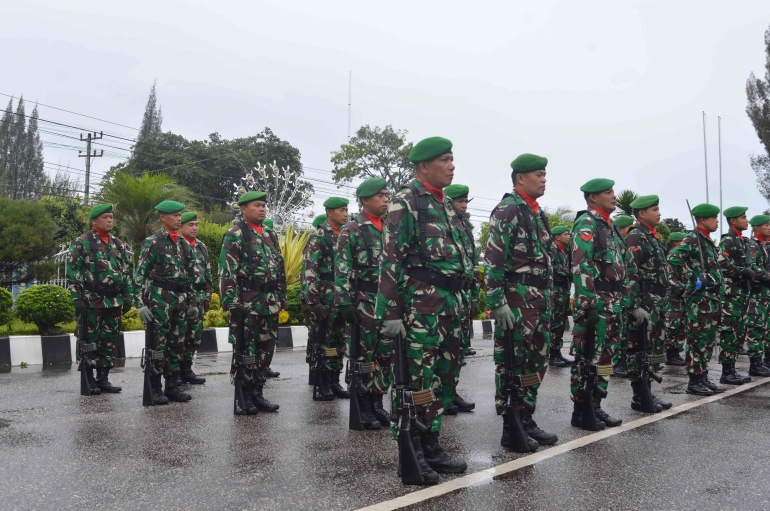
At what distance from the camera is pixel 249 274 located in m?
6.52

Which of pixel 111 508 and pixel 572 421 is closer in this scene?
pixel 111 508

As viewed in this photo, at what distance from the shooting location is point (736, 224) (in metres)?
8.45

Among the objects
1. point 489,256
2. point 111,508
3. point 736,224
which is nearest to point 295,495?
point 111,508

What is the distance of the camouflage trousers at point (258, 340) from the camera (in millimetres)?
6457

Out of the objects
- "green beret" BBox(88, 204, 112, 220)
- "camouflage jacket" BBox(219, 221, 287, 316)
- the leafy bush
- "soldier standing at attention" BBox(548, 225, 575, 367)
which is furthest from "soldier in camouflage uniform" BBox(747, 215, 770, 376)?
the leafy bush

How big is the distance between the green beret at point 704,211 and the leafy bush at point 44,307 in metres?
8.23

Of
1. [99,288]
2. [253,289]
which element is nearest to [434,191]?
[253,289]

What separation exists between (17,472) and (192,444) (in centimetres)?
117

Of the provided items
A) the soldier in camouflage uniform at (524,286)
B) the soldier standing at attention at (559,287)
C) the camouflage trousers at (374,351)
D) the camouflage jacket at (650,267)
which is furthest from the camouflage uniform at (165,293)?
the soldier standing at attention at (559,287)

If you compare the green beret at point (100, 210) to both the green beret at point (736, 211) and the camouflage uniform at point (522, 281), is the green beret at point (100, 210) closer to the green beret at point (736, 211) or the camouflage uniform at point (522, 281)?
the camouflage uniform at point (522, 281)

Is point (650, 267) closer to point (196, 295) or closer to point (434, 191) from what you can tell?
point (434, 191)

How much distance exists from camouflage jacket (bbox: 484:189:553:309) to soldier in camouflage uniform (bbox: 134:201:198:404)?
12.2ft

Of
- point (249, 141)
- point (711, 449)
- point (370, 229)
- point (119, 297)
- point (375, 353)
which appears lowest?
point (711, 449)

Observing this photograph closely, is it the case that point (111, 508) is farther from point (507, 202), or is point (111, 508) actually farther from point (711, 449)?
point (711, 449)
